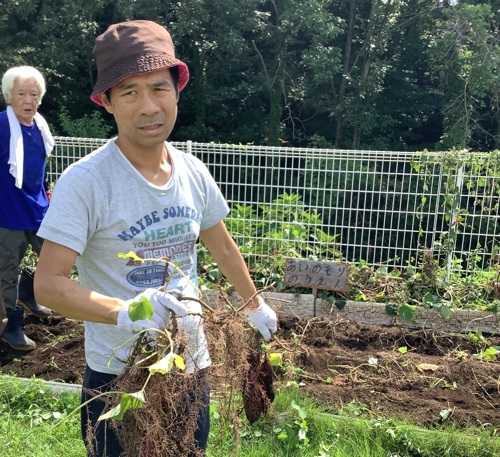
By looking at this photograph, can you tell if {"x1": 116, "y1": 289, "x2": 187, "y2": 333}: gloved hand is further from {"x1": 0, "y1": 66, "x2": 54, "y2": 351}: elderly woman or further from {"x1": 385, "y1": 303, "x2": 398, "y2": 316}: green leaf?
{"x1": 385, "y1": 303, "x2": 398, "y2": 316}: green leaf

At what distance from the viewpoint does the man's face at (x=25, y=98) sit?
3760 mm

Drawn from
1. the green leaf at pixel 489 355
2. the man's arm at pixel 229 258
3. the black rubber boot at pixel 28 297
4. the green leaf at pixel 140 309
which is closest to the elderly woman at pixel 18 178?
the black rubber boot at pixel 28 297

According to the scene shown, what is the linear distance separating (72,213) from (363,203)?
4269 mm

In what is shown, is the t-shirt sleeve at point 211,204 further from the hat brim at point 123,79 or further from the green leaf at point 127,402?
the green leaf at point 127,402

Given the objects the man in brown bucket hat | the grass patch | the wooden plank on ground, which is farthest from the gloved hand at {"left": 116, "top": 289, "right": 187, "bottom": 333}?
the wooden plank on ground

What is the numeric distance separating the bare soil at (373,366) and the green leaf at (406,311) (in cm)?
14

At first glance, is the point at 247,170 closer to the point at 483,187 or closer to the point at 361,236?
the point at 361,236

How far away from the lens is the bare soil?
3262mm

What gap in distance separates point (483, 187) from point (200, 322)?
4.08 m

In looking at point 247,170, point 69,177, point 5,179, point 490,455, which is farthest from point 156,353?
point 247,170

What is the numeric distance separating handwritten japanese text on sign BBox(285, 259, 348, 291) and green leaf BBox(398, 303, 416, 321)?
1.46 ft

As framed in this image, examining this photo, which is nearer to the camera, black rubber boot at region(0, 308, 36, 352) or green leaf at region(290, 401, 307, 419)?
green leaf at region(290, 401, 307, 419)

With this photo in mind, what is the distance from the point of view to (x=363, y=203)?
548 centimetres

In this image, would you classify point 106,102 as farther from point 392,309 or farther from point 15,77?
point 392,309
